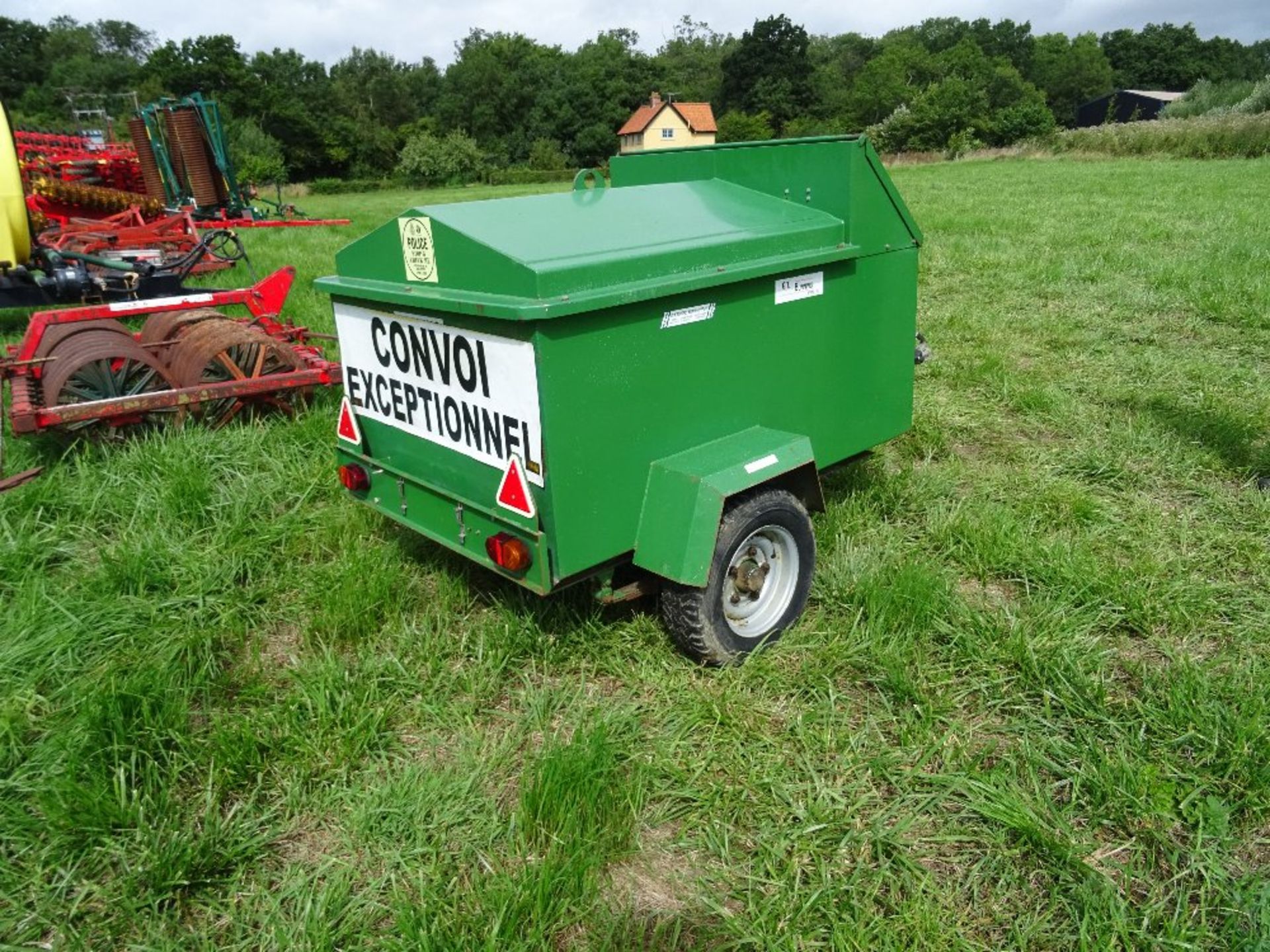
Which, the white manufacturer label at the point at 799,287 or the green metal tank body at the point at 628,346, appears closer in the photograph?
the green metal tank body at the point at 628,346

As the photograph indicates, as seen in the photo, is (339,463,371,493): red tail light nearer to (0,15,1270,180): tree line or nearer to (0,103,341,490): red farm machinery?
(0,103,341,490): red farm machinery

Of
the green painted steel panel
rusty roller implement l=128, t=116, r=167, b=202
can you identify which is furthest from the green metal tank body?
rusty roller implement l=128, t=116, r=167, b=202

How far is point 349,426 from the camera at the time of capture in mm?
3469

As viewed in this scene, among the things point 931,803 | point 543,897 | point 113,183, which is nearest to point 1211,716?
point 931,803

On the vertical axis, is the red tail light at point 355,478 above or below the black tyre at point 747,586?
above

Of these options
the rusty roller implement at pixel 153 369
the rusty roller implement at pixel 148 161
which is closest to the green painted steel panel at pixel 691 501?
the rusty roller implement at pixel 153 369

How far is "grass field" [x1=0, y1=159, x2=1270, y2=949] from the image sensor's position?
2.16m

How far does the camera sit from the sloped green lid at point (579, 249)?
2490 millimetres

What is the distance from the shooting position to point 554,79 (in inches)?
2721

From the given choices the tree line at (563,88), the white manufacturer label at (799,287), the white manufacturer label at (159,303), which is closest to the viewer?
the white manufacturer label at (799,287)

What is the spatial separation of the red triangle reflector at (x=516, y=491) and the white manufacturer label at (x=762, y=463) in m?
0.74

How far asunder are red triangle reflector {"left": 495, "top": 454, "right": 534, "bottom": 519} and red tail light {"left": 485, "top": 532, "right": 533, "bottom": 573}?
11 cm

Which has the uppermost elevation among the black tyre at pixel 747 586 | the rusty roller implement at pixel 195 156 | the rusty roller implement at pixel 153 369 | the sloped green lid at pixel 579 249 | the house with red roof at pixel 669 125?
the house with red roof at pixel 669 125

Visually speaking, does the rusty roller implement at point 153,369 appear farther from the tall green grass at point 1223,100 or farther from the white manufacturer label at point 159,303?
the tall green grass at point 1223,100
